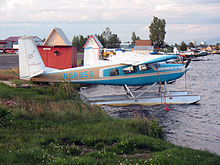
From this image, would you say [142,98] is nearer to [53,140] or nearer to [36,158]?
[53,140]

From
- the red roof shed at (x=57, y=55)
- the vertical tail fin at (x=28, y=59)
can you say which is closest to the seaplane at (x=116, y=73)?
the vertical tail fin at (x=28, y=59)

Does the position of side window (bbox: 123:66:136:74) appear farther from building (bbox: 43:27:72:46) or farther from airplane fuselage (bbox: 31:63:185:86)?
building (bbox: 43:27:72:46)

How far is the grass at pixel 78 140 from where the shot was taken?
238 inches

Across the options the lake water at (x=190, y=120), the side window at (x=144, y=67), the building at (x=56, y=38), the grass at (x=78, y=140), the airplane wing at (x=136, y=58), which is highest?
the building at (x=56, y=38)

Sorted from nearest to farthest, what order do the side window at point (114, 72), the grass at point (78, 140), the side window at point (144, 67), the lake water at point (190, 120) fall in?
the grass at point (78, 140), the lake water at point (190, 120), the side window at point (114, 72), the side window at point (144, 67)

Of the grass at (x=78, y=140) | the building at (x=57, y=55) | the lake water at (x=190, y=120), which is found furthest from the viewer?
the building at (x=57, y=55)

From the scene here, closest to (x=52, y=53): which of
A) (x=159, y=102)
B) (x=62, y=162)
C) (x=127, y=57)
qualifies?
(x=127, y=57)

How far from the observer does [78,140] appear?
7.70 metres

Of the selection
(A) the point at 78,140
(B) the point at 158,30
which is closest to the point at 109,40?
(B) the point at 158,30

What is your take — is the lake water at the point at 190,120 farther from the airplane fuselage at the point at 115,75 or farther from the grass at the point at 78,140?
the grass at the point at 78,140

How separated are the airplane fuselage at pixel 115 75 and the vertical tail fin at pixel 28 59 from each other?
1.92ft

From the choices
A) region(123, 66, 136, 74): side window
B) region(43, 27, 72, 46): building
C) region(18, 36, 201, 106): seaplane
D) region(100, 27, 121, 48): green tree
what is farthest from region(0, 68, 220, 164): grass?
region(100, 27, 121, 48): green tree

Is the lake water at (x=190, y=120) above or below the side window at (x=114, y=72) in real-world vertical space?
below

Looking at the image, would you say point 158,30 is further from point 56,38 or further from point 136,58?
point 136,58
